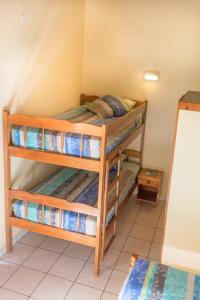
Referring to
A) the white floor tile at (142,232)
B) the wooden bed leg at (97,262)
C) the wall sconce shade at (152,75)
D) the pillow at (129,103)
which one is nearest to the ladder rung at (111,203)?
the wooden bed leg at (97,262)

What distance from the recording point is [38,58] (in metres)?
3.08

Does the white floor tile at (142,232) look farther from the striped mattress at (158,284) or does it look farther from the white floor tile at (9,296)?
the striped mattress at (158,284)

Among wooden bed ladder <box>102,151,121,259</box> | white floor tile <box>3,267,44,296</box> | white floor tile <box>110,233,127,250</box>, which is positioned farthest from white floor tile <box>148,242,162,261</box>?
white floor tile <box>3,267,44,296</box>

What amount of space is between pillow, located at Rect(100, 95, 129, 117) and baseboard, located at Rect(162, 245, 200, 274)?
1.96m

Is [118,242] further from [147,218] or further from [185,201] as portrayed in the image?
[185,201]

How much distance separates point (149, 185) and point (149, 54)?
1547 mm

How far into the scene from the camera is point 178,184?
71.4 inches

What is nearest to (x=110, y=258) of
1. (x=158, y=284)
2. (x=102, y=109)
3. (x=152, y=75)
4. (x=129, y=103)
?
(x=158, y=284)

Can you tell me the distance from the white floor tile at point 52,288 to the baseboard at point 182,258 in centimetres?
96

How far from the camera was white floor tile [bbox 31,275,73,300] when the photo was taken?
97.3 inches

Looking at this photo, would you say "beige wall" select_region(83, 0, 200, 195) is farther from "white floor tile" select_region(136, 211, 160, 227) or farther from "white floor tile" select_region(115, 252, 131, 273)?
"white floor tile" select_region(115, 252, 131, 273)

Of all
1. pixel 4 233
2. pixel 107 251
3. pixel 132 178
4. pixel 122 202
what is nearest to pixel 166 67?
pixel 132 178

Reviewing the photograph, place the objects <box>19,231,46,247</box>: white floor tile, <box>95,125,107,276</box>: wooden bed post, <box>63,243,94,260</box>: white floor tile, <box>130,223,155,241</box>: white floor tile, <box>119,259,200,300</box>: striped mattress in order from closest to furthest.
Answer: <box>119,259,200,300</box>: striped mattress
<box>95,125,107,276</box>: wooden bed post
<box>63,243,94,260</box>: white floor tile
<box>19,231,46,247</box>: white floor tile
<box>130,223,155,241</box>: white floor tile

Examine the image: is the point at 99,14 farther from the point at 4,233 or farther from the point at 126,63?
the point at 4,233
